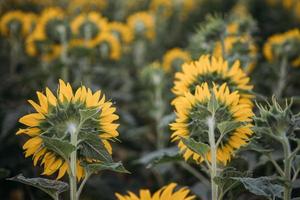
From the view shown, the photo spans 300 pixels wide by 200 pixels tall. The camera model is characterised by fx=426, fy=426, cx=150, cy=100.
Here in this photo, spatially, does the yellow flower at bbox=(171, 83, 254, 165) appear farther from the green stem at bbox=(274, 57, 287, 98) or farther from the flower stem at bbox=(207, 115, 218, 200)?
the green stem at bbox=(274, 57, 287, 98)

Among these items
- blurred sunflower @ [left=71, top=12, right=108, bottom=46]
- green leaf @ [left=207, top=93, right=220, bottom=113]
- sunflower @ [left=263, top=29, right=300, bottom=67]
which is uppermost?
A: blurred sunflower @ [left=71, top=12, right=108, bottom=46]

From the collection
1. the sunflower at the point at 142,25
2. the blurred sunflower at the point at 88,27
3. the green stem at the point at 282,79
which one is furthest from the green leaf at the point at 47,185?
the sunflower at the point at 142,25

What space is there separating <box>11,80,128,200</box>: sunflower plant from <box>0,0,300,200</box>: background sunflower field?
0.5 inches

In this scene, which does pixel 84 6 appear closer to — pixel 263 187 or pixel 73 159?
pixel 73 159

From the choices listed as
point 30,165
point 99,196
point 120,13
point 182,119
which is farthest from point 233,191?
point 120,13

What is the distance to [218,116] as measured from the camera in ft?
3.73

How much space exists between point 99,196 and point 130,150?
695mm

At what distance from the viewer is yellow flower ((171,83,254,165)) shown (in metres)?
1.13

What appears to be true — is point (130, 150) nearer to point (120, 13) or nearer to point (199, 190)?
point (199, 190)

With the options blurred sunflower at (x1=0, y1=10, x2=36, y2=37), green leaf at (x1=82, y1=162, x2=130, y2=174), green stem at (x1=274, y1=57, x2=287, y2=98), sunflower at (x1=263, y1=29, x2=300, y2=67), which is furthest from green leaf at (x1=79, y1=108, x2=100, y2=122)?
blurred sunflower at (x1=0, y1=10, x2=36, y2=37)

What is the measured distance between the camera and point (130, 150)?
265 centimetres

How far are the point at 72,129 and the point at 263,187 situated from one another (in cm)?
50

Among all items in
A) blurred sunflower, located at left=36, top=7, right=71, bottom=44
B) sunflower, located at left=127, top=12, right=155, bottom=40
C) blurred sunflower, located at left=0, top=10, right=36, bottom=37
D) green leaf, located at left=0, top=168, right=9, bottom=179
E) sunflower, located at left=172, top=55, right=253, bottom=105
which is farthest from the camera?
sunflower, located at left=127, top=12, right=155, bottom=40

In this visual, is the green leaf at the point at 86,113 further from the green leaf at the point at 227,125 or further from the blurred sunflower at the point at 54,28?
the blurred sunflower at the point at 54,28
